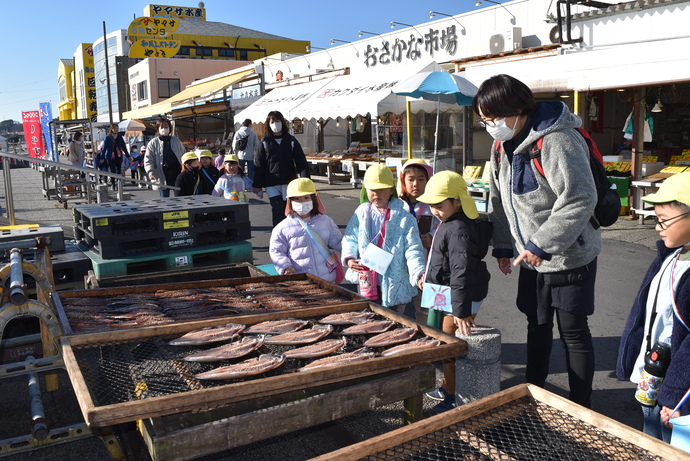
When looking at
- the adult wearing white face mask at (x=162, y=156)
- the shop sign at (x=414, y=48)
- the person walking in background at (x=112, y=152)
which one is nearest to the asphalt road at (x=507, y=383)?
the adult wearing white face mask at (x=162, y=156)

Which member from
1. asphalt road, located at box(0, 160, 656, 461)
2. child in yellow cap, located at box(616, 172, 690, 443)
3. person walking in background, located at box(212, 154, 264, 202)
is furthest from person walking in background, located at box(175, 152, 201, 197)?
child in yellow cap, located at box(616, 172, 690, 443)

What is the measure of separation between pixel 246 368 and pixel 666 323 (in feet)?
6.15

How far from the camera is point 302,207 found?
187 inches

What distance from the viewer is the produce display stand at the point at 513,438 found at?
1.96 m

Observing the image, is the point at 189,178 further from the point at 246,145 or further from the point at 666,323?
the point at 666,323

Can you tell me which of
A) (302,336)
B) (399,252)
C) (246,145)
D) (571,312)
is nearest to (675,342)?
(571,312)

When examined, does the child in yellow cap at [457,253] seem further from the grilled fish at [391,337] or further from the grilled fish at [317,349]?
the grilled fish at [317,349]

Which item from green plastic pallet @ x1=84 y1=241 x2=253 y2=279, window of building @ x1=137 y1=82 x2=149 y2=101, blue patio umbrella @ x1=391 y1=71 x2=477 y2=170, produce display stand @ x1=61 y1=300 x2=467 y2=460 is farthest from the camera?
window of building @ x1=137 y1=82 x2=149 y2=101

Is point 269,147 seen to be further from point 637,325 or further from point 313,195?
point 637,325

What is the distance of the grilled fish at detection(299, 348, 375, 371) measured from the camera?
265 cm

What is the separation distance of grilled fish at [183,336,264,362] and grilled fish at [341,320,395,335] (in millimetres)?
487

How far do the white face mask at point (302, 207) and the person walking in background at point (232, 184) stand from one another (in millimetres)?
3947

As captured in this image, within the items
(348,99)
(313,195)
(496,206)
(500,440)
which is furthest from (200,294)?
(348,99)

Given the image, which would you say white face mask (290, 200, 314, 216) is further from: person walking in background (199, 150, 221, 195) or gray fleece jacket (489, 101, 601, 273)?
person walking in background (199, 150, 221, 195)
